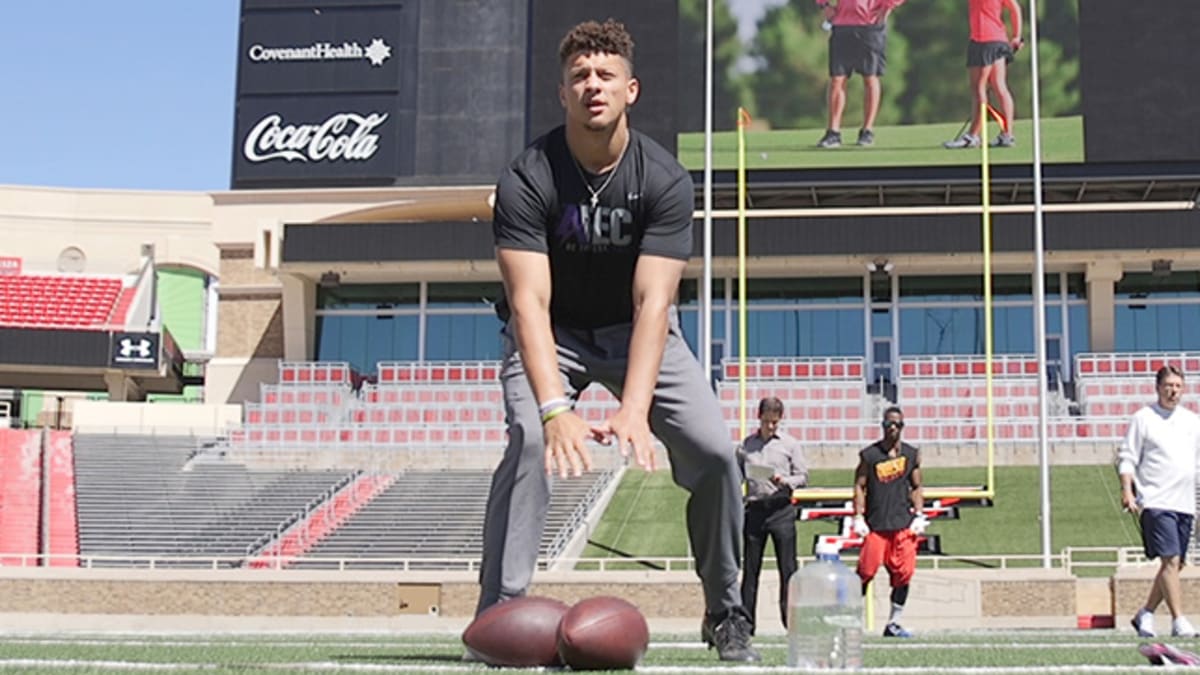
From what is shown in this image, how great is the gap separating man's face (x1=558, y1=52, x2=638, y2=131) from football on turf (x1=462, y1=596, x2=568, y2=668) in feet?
5.28

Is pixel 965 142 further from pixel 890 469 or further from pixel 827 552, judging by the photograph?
pixel 827 552

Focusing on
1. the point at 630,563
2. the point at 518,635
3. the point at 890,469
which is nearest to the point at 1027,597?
the point at 630,563

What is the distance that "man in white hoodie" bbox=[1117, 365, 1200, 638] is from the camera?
31.8 ft

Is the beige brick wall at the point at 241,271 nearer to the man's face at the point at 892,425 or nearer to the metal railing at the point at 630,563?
the metal railing at the point at 630,563

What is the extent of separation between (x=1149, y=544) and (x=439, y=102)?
1238 inches

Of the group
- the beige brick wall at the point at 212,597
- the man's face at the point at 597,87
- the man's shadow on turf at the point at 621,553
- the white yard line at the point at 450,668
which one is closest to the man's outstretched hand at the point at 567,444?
the white yard line at the point at 450,668

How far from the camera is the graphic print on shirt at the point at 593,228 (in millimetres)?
5652

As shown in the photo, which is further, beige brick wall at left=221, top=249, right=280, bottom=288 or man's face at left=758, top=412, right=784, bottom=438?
beige brick wall at left=221, top=249, right=280, bottom=288

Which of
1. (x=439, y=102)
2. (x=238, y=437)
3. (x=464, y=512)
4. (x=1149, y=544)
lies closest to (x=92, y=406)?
(x=238, y=437)

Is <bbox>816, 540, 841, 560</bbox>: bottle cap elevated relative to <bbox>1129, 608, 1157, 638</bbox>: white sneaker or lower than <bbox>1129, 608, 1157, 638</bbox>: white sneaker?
elevated

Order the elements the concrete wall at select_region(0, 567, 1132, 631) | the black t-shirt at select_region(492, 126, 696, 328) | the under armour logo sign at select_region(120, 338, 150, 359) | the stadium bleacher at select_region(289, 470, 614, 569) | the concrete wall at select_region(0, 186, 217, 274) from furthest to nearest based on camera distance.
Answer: the concrete wall at select_region(0, 186, 217, 274) → the under armour logo sign at select_region(120, 338, 150, 359) → the stadium bleacher at select_region(289, 470, 614, 569) → the concrete wall at select_region(0, 567, 1132, 631) → the black t-shirt at select_region(492, 126, 696, 328)

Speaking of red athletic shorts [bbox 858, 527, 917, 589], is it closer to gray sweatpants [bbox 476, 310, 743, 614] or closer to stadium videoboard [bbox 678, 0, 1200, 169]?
gray sweatpants [bbox 476, 310, 743, 614]

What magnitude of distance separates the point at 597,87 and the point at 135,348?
39912mm

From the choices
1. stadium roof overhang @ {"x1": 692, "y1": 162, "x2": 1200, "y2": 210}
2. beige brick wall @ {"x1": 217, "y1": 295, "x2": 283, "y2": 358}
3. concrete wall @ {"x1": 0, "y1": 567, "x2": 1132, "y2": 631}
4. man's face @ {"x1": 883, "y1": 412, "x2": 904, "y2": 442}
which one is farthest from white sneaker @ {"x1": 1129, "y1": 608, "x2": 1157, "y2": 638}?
beige brick wall @ {"x1": 217, "y1": 295, "x2": 283, "y2": 358}
